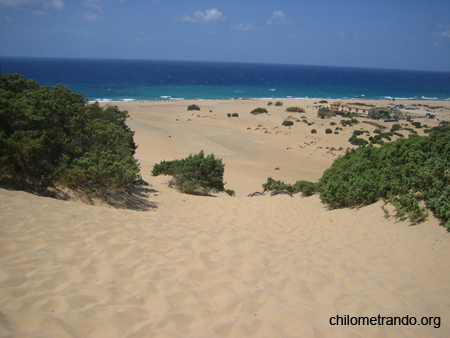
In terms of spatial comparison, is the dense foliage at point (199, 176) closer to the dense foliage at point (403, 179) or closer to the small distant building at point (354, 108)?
the dense foliage at point (403, 179)

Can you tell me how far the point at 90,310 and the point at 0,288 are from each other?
A: 959 millimetres

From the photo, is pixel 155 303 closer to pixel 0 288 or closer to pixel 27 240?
pixel 0 288

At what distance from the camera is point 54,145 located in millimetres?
8055

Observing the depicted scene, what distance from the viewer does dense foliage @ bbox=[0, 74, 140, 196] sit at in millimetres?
6844

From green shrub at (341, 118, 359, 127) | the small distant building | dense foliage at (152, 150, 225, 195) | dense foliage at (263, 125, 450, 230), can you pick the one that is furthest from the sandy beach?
the small distant building

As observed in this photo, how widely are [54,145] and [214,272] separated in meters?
6.17

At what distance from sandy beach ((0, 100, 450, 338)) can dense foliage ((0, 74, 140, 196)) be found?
0.93m

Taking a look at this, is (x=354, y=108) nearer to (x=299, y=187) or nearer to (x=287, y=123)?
(x=287, y=123)

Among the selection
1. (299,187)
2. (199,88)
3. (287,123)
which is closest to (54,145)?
(299,187)

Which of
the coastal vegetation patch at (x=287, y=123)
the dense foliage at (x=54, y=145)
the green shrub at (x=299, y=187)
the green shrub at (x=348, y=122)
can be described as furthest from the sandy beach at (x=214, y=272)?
the green shrub at (x=348, y=122)

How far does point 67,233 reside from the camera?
486 cm

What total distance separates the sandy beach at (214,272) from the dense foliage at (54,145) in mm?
927

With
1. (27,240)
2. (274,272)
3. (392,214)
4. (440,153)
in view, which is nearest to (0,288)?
(27,240)

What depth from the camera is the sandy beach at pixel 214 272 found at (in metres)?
3.02
